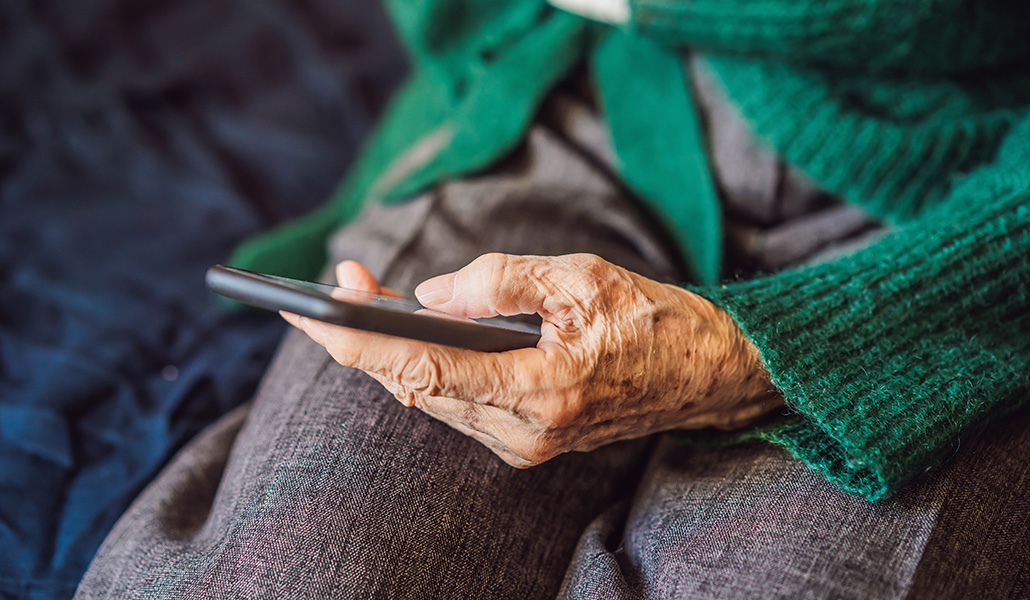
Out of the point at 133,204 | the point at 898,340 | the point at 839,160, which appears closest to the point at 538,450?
the point at 898,340

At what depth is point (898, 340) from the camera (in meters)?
0.53

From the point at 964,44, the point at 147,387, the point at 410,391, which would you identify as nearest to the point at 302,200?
the point at 147,387

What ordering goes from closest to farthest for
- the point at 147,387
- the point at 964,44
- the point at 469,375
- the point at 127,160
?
the point at 469,375
the point at 964,44
the point at 147,387
the point at 127,160

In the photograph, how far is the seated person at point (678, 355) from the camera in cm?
46

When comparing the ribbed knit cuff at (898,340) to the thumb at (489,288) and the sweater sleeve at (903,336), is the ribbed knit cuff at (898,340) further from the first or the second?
the thumb at (489,288)

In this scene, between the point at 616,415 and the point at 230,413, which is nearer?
the point at 616,415

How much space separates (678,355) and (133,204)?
36.8 inches

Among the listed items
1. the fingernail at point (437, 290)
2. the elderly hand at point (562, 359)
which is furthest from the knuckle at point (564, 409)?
the fingernail at point (437, 290)

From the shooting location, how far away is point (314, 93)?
1.20 metres

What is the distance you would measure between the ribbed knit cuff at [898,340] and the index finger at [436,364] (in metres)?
0.19

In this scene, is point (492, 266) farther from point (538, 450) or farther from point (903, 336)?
point (903, 336)

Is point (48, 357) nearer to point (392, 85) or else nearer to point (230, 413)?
point (230, 413)

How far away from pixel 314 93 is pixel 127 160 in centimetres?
35

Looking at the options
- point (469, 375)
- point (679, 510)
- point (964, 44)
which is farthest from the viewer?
point (964, 44)
